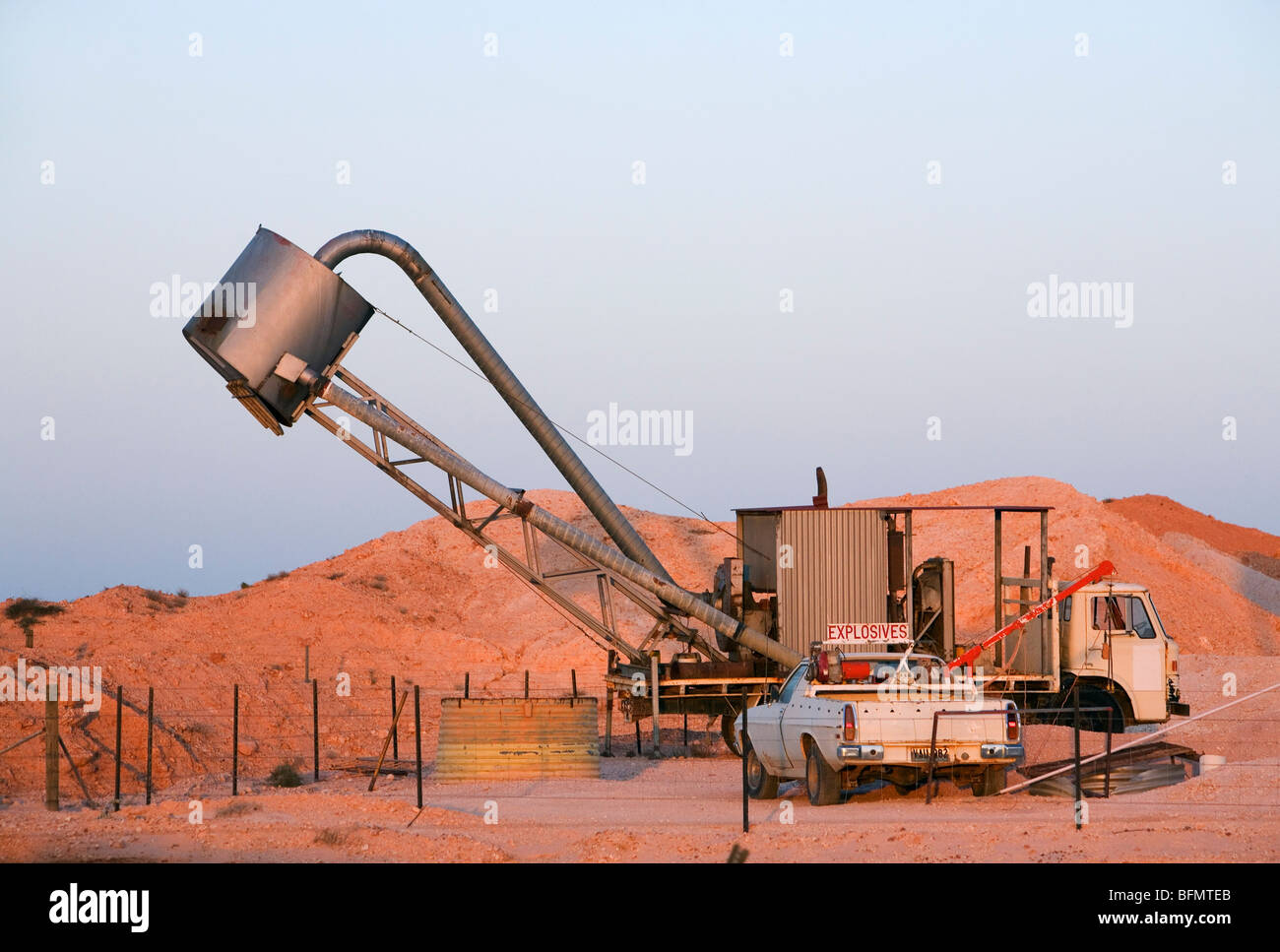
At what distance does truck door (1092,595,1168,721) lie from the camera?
23.9m

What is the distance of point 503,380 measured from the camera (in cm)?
2630

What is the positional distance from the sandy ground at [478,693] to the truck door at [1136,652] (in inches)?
50.4

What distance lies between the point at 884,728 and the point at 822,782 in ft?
3.86

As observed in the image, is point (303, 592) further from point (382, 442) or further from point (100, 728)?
point (382, 442)

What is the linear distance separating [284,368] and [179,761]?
8369 millimetres

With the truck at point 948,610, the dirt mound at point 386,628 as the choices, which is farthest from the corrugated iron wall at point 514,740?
the truck at point 948,610

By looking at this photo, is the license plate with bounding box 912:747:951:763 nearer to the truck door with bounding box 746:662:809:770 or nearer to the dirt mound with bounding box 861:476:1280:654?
the truck door with bounding box 746:662:809:770

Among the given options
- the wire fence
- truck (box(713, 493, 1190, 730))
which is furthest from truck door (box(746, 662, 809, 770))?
truck (box(713, 493, 1190, 730))

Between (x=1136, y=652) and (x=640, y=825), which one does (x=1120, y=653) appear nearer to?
(x=1136, y=652)

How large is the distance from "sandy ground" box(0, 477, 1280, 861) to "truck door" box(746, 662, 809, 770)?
70 centimetres

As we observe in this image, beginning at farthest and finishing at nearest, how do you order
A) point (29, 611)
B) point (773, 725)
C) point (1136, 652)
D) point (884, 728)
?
point (29, 611) < point (1136, 652) < point (773, 725) < point (884, 728)

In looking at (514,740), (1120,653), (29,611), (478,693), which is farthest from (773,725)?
(29,611)
